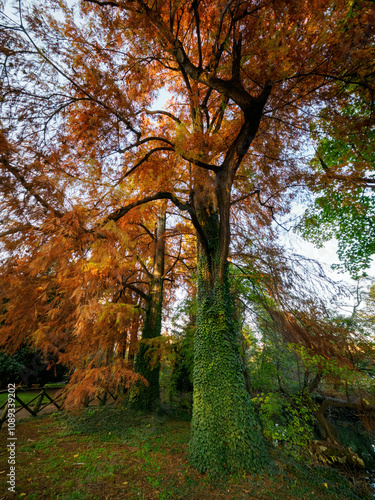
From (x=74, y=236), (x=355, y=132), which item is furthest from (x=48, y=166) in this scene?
(x=355, y=132)

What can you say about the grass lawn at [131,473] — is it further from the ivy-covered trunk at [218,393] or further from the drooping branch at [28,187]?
the drooping branch at [28,187]

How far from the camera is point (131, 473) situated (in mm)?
3412

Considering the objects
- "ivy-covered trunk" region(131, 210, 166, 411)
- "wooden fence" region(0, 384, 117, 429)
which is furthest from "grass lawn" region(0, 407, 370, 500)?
"ivy-covered trunk" region(131, 210, 166, 411)

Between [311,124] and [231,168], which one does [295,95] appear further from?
[231,168]

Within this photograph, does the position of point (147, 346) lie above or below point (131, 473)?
above

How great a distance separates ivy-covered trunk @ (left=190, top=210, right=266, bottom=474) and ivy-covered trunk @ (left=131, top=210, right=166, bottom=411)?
2606 mm

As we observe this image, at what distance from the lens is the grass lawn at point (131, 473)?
2898mm

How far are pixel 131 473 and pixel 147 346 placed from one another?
12.7 feet

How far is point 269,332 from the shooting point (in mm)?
5336

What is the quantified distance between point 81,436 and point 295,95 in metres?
9.33

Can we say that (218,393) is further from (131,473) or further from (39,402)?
(39,402)

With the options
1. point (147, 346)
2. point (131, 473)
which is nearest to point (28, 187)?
point (131, 473)

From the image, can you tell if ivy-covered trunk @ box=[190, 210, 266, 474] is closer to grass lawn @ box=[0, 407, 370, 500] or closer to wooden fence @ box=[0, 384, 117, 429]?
grass lawn @ box=[0, 407, 370, 500]

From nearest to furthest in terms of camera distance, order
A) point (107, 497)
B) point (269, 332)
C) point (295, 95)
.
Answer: point (107, 497)
point (295, 95)
point (269, 332)
